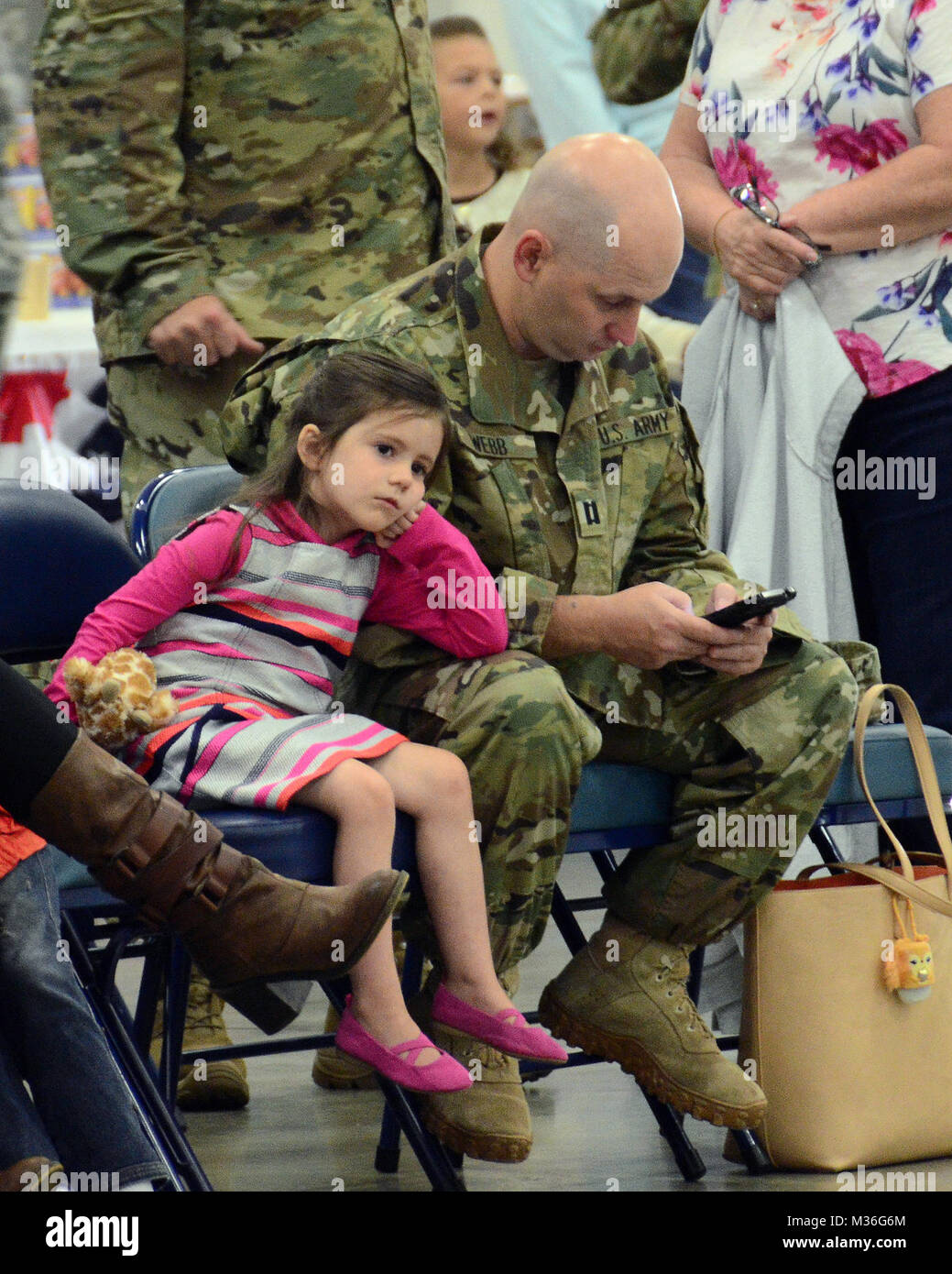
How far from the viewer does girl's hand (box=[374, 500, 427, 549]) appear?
2.30 meters

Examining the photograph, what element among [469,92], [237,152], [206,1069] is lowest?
[206,1069]

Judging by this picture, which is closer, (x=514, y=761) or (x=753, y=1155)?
(x=514, y=761)

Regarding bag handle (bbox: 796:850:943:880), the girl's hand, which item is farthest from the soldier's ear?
bag handle (bbox: 796:850:943:880)

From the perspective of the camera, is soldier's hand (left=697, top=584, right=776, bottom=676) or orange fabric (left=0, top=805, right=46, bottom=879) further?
soldier's hand (left=697, top=584, right=776, bottom=676)

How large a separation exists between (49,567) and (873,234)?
141 centimetres

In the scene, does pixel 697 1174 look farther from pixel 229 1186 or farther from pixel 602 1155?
pixel 229 1186

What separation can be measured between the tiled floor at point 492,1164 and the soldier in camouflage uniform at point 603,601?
0.17m

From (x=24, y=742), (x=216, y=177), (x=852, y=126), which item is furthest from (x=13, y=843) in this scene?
(x=852, y=126)

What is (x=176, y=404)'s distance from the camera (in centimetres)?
292

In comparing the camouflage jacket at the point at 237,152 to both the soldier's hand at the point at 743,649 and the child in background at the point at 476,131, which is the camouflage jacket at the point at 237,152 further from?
the child in background at the point at 476,131

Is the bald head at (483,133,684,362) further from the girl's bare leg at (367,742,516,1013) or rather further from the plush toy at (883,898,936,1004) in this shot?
the plush toy at (883,898,936,1004)

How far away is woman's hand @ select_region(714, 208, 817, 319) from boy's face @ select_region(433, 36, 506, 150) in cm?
127

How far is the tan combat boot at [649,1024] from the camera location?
2.42 meters

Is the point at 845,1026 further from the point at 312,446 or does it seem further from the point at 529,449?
the point at 312,446
